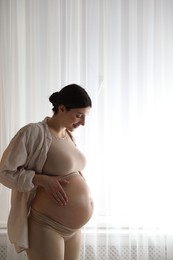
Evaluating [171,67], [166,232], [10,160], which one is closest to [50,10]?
[171,67]

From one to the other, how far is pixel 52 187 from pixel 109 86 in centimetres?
79

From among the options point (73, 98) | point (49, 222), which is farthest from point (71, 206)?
point (73, 98)

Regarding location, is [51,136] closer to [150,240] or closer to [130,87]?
[130,87]

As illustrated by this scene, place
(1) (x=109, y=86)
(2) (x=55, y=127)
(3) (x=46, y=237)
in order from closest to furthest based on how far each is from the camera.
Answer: (3) (x=46, y=237) → (2) (x=55, y=127) → (1) (x=109, y=86)

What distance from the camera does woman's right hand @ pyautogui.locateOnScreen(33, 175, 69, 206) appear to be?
128 cm

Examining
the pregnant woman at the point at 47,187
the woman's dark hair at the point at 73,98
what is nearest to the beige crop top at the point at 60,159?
the pregnant woman at the point at 47,187

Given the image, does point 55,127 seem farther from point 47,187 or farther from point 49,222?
point 49,222

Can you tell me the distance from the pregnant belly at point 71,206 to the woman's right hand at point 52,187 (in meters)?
0.02

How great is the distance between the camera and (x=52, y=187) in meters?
1.29

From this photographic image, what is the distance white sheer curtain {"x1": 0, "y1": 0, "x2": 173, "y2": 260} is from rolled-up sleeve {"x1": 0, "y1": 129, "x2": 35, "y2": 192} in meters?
0.62

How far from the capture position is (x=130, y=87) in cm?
189

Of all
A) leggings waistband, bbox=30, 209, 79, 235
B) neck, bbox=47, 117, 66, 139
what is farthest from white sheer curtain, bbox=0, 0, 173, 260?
leggings waistband, bbox=30, 209, 79, 235

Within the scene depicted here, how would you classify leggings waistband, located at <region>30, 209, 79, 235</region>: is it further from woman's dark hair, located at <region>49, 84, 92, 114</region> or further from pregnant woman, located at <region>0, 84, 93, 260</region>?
woman's dark hair, located at <region>49, 84, 92, 114</region>

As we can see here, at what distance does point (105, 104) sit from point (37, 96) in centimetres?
37
